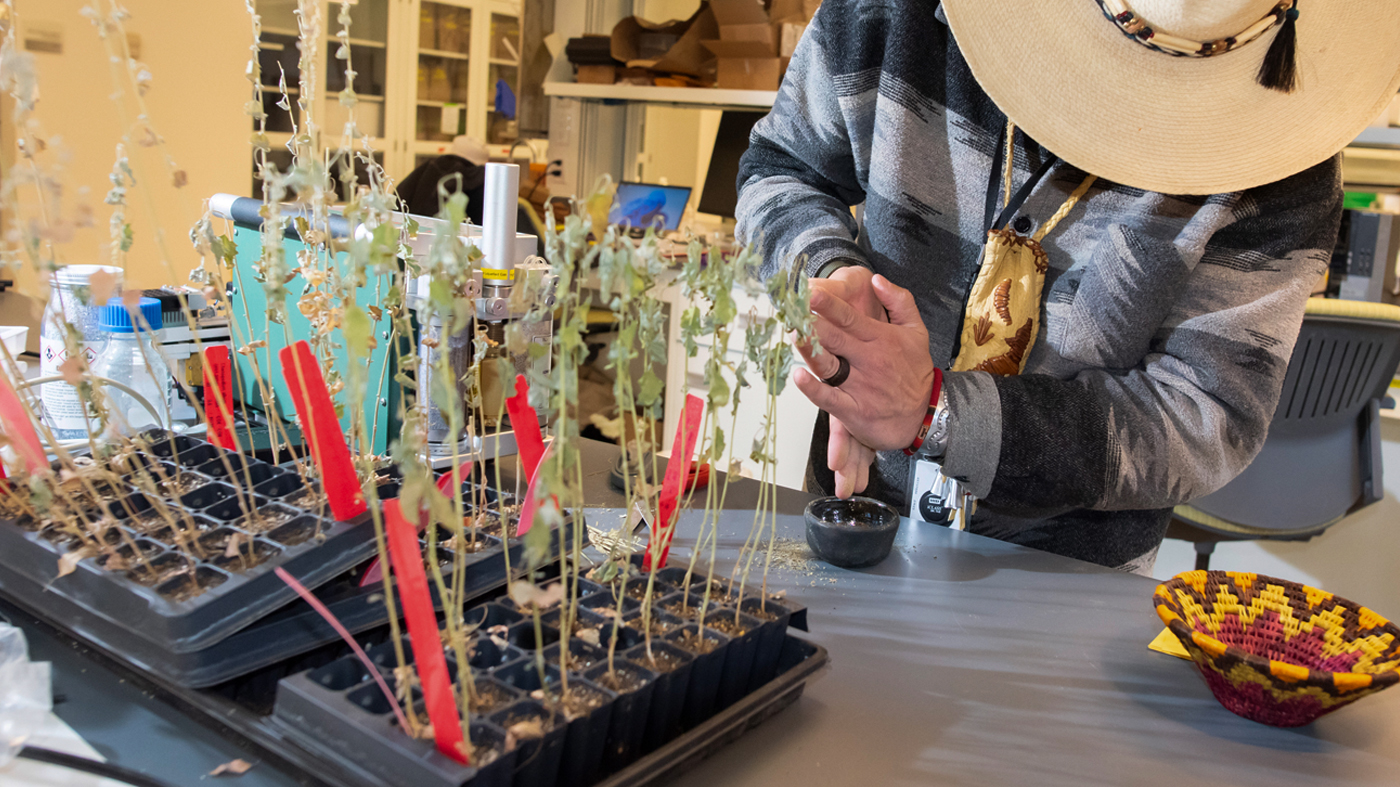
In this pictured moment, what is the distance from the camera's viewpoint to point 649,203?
3.95 meters

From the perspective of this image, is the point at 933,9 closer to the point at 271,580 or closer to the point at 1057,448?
the point at 1057,448

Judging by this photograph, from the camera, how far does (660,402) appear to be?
0.62 meters

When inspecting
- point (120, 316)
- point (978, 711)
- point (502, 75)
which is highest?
point (502, 75)

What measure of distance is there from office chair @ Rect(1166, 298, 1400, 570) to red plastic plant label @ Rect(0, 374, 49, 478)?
2378mm

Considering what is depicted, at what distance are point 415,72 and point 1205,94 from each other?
4.77 m

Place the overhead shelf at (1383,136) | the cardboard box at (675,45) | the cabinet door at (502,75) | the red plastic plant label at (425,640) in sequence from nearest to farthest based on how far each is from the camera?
the red plastic plant label at (425,640)
the overhead shelf at (1383,136)
the cardboard box at (675,45)
the cabinet door at (502,75)

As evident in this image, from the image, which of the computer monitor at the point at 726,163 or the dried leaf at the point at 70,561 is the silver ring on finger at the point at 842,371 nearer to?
the dried leaf at the point at 70,561

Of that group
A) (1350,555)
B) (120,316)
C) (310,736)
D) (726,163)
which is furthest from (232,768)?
(726,163)

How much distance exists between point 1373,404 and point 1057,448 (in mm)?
1852

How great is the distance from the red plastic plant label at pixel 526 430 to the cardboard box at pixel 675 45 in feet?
10.3

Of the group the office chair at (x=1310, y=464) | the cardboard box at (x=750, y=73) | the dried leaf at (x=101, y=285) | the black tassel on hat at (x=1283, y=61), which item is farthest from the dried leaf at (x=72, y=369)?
the cardboard box at (x=750, y=73)

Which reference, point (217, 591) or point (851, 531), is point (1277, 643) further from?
point (217, 591)

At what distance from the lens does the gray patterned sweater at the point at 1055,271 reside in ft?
3.45

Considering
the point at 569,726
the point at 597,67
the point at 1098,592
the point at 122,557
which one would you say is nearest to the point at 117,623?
the point at 122,557
